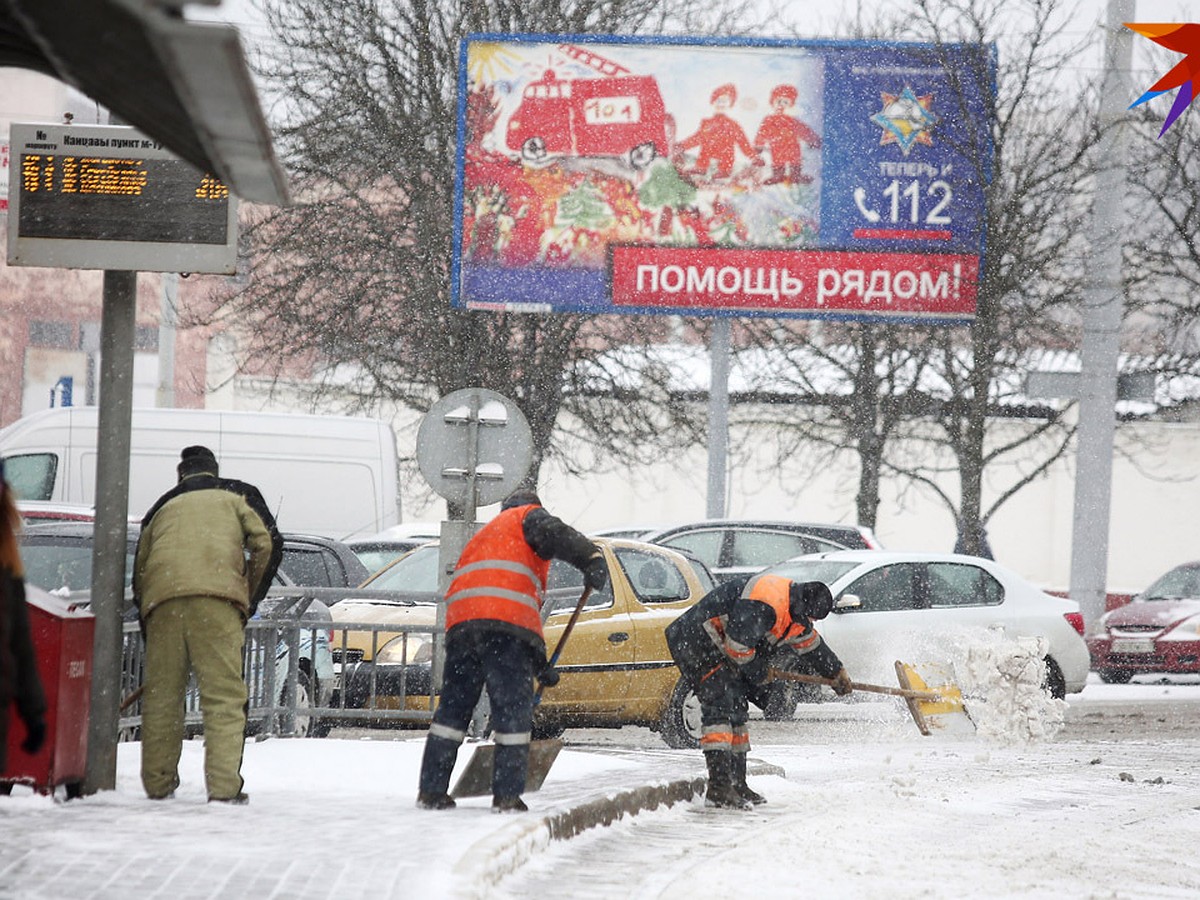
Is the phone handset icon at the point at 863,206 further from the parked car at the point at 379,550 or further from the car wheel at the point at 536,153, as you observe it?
the parked car at the point at 379,550

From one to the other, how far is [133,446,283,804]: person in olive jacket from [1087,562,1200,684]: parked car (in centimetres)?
1582

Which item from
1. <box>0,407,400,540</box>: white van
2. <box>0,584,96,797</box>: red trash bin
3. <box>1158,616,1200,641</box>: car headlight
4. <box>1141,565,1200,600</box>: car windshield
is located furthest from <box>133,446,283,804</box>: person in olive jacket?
<box>1141,565,1200,600</box>: car windshield

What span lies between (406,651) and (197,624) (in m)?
3.89

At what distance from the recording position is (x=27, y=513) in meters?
14.7

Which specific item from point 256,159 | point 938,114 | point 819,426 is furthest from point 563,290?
point 256,159

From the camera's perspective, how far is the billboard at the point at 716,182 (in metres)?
22.7

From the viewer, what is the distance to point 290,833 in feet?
24.8

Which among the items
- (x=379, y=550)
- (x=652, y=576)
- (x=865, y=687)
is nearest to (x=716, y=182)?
(x=379, y=550)

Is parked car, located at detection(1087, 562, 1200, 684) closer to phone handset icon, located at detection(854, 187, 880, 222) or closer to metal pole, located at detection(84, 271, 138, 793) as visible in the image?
phone handset icon, located at detection(854, 187, 880, 222)

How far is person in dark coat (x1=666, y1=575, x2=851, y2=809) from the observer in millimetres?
9930

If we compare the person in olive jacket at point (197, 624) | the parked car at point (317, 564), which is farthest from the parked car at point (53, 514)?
the person in olive jacket at point (197, 624)

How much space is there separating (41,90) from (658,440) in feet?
101

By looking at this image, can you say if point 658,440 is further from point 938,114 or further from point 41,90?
point 41,90

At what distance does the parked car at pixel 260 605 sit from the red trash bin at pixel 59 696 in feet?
10.2
